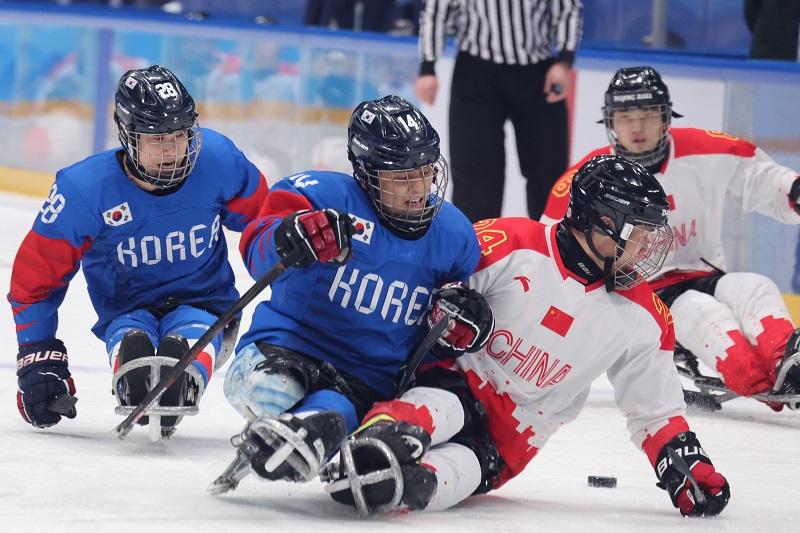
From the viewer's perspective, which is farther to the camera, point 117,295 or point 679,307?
point 679,307

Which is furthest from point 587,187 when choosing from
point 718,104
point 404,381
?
point 718,104

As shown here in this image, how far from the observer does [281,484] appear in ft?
10.6

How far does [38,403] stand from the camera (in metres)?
3.63

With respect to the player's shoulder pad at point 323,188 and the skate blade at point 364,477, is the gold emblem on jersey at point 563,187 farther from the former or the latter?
the skate blade at point 364,477

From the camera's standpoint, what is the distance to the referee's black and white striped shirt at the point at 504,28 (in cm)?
636

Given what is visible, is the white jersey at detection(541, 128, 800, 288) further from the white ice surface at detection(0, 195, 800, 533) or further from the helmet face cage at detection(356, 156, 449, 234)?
the helmet face cage at detection(356, 156, 449, 234)

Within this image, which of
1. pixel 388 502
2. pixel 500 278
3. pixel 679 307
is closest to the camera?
pixel 388 502

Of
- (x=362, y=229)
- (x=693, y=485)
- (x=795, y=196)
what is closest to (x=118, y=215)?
(x=362, y=229)

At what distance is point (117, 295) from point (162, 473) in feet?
2.33

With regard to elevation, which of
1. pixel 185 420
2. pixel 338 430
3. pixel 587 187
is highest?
pixel 587 187

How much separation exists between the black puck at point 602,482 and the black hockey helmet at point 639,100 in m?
1.57

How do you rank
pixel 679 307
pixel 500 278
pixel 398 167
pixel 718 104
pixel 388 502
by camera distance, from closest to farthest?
pixel 388 502, pixel 398 167, pixel 500 278, pixel 679 307, pixel 718 104

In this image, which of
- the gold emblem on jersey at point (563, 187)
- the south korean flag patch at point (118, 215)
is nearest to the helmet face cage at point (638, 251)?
the south korean flag patch at point (118, 215)

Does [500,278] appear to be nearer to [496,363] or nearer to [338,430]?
[496,363]
